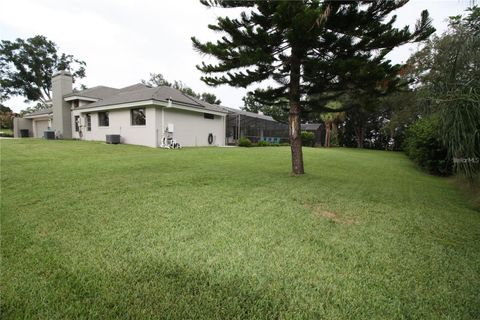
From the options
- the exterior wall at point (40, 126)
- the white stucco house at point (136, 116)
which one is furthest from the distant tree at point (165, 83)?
the white stucco house at point (136, 116)

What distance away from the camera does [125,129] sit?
14039 mm

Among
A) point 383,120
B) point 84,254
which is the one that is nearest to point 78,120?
point 84,254

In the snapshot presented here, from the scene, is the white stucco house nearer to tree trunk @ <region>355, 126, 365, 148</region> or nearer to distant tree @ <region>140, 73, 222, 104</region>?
distant tree @ <region>140, 73, 222, 104</region>

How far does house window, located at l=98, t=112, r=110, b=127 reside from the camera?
49.9 ft

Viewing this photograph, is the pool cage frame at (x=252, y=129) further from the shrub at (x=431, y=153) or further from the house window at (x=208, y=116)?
the shrub at (x=431, y=153)

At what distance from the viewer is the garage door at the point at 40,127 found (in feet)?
73.2

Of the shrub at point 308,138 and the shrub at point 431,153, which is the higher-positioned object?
the shrub at point 308,138

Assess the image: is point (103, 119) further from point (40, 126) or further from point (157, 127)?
point (40, 126)

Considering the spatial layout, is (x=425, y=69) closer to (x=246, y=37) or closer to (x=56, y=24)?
(x=246, y=37)

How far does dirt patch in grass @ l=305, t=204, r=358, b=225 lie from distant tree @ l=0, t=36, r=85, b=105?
36.5 metres

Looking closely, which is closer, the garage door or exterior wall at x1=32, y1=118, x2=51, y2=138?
exterior wall at x1=32, y1=118, x2=51, y2=138

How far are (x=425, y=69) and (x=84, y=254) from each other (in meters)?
17.4

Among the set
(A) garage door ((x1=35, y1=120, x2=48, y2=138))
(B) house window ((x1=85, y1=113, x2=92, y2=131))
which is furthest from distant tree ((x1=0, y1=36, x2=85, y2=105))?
(B) house window ((x1=85, y1=113, x2=92, y2=131))

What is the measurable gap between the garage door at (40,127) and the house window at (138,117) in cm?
1463
